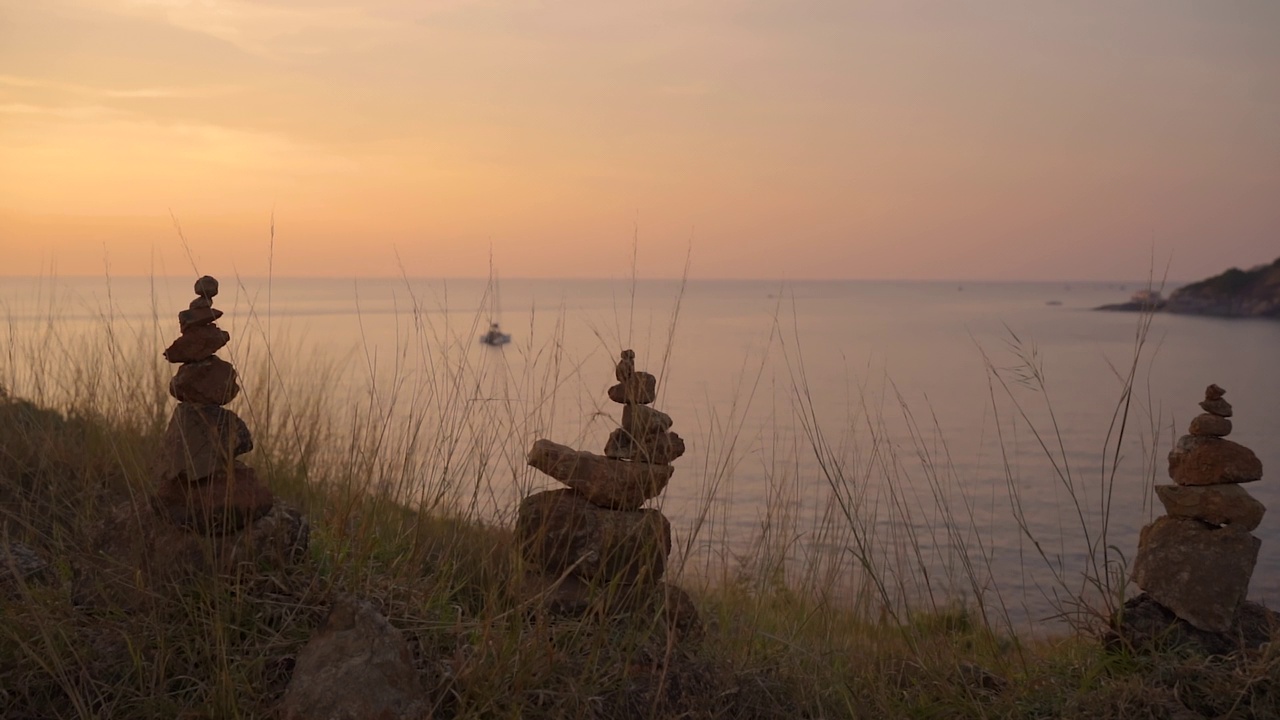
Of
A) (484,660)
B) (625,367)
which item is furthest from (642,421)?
(484,660)

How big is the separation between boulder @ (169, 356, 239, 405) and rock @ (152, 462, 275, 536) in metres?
0.26

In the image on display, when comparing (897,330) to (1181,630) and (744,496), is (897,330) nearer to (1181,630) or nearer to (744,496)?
(744,496)

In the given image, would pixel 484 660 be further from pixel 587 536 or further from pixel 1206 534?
pixel 1206 534

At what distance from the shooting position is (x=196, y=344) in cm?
333

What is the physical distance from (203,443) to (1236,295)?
5222 cm

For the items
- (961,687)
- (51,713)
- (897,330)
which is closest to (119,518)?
(51,713)

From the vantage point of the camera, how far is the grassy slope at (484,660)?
2990 millimetres

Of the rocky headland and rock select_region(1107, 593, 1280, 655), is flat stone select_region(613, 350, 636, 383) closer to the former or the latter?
rock select_region(1107, 593, 1280, 655)

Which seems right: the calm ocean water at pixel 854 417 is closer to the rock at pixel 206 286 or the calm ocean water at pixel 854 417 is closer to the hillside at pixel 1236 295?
the rock at pixel 206 286

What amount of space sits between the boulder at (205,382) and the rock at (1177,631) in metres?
3.45

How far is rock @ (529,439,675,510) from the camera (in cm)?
384

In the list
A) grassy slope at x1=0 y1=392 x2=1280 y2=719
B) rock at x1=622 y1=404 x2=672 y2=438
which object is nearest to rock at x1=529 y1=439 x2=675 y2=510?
rock at x1=622 y1=404 x2=672 y2=438

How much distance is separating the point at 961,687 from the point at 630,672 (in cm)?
132

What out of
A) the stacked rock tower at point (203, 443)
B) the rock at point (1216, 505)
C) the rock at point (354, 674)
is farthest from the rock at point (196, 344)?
the rock at point (1216, 505)
